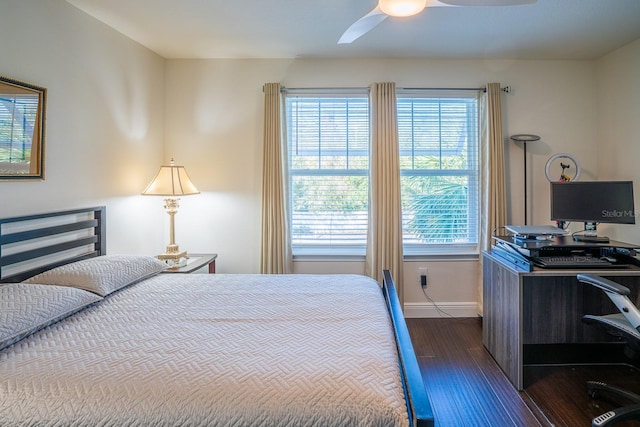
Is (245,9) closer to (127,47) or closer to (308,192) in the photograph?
(127,47)

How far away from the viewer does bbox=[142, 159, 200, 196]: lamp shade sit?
8.55 ft

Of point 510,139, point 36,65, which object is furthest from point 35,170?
point 510,139

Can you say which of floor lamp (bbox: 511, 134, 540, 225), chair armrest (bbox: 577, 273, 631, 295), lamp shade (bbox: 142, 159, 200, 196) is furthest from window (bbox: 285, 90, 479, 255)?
chair armrest (bbox: 577, 273, 631, 295)

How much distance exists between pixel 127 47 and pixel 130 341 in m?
2.53

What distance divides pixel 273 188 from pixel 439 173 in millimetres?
1656

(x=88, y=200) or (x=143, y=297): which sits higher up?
(x=88, y=200)

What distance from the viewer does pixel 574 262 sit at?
6.63ft

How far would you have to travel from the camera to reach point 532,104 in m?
3.12

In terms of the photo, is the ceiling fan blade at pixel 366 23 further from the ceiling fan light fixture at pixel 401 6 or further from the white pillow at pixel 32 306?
the white pillow at pixel 32 306

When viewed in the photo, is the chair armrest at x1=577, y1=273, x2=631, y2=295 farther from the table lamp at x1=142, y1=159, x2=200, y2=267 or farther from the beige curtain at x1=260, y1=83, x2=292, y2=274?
the table lamp at x1=142, y1=159, x2=200, y2=267

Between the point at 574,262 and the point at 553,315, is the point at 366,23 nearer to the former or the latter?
the point at 574,262

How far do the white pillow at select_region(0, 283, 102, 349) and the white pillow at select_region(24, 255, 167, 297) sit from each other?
0.30 feet

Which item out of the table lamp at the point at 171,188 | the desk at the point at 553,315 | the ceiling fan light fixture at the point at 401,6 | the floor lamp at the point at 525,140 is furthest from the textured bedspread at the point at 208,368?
the floor lamp at the point at 525,140

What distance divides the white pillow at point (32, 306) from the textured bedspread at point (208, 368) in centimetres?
5
